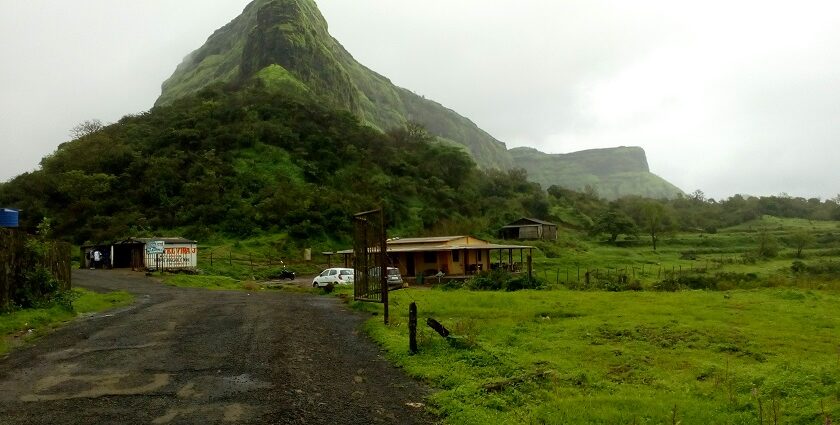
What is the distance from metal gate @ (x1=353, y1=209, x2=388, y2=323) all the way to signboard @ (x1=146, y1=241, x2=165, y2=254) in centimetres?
3357

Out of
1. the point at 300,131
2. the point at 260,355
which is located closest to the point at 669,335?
the point at 260,355

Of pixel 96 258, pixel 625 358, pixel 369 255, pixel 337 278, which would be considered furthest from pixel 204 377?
pixel 96 258

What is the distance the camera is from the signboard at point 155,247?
4691cm

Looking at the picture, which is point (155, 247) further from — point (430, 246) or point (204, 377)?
point (204, 377)

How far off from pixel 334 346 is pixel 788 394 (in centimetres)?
873

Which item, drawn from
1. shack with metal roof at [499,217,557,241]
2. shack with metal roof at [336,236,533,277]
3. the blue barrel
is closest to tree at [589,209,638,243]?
shack with metal roof at [499,217,557,241]

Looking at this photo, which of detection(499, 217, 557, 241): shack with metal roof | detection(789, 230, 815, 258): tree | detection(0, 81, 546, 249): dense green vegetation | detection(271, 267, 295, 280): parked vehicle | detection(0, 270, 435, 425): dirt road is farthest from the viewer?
detection(499, 217, 557, 241): shack with metal roof

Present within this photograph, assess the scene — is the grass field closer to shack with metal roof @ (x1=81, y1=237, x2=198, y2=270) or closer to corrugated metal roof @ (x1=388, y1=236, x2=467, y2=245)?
corrugated metal roof @ (x1=388, y1=236, x2=467, y2=245)

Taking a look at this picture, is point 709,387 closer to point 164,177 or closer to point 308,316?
point 308,316

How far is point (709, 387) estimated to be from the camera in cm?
968

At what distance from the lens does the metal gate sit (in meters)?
16.0

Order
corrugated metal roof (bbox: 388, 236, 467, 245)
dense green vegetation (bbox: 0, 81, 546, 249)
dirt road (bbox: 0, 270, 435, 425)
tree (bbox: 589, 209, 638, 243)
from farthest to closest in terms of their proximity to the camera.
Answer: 1. tree (bbox: 589, 209, 638, 243)
2. dense green vegetation (bbox: 0, 81, 546, 249)
3. corrugated metal roof (bbox: 388, 236, 467, 245)
4. dirt road (bbox: 0, 270, 435, 425)

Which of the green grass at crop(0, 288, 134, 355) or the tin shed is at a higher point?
the tin shed

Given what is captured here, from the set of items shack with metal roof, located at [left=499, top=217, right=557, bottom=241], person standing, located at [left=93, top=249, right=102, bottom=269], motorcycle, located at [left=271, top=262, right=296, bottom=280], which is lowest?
motorcycle, located at [left=271, top=262, right=296, bottom=280]
